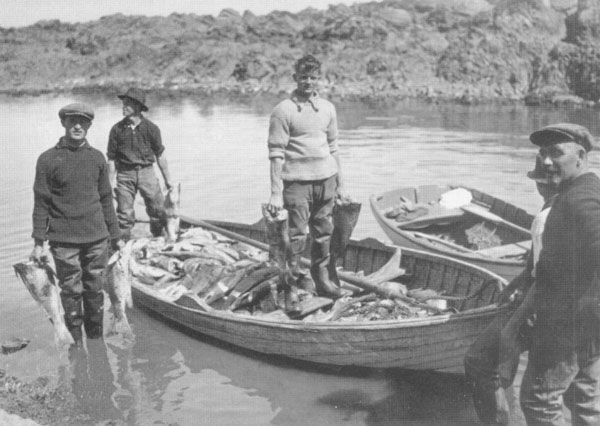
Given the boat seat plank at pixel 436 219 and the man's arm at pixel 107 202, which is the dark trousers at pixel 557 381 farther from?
the boat seat plank at pixel 436 219

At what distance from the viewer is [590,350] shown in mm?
3812

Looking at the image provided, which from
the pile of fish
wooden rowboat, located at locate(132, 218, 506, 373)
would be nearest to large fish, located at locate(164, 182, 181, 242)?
the pile of fish

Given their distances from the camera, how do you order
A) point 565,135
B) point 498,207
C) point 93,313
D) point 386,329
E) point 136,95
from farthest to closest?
point 498,207
point 136,95
point 93,313
point 386,329
point 565,135

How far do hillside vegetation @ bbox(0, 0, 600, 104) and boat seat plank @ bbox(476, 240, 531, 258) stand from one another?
1191 inches

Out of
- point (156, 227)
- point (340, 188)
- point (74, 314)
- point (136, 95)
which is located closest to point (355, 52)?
point (156, 227)

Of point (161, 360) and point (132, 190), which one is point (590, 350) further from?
point (132, 190)

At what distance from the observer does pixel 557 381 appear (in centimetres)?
389

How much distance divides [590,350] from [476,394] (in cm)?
84

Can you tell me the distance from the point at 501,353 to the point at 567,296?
23.7 inches

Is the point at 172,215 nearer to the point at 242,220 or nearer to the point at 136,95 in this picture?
the point at 136,95

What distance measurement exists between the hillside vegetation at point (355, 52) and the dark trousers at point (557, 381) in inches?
1412

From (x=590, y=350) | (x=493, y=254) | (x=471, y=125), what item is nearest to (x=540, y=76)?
(x=471, y=125)

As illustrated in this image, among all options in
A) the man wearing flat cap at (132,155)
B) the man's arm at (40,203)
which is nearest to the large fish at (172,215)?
the man wearing flat cap at (132,155)

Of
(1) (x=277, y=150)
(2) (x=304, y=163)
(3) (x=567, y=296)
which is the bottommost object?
(3) (x=567, y=296)
